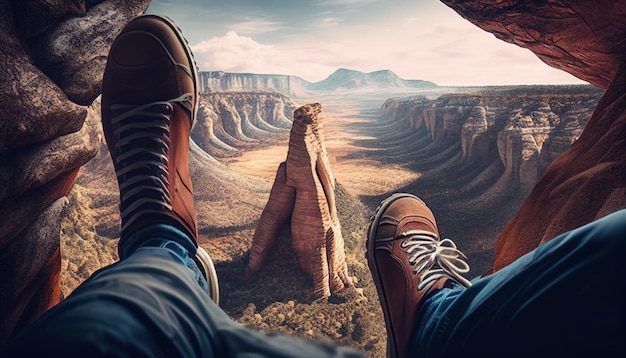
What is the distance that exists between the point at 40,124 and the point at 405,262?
298 centimetres

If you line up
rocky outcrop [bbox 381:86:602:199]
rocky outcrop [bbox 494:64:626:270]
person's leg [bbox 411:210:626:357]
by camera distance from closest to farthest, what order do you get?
person's leg [bbox 411:210:626:357] → rocky outcrop [bbox 494:64:626:270] → rocky outcrop [bbox 381:86:602:199]

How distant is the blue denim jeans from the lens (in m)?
0.85

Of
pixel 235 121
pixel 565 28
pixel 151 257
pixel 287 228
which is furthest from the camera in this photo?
pixel 235 121

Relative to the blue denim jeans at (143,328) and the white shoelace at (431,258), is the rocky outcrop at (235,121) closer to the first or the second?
the white shoelace at (431,258)

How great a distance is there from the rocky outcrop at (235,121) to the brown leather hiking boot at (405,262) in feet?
102

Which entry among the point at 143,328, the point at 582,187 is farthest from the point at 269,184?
the point at 143,328

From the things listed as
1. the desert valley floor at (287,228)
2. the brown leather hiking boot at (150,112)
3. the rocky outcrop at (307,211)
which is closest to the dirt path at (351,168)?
the desert valley floor at (287,228)

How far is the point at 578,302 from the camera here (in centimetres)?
103

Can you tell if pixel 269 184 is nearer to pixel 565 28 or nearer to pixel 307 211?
pixel 307 211

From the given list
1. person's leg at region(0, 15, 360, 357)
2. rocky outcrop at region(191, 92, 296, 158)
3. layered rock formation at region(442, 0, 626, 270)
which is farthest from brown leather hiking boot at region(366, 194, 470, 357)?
rocky outcrop at region(191, 92, 296, 158)

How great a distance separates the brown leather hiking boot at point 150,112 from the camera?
2.48 m

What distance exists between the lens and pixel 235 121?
39.3 m

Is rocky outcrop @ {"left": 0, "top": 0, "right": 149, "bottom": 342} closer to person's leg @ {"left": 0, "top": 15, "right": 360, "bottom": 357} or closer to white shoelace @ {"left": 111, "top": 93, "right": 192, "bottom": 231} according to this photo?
person's leg @ {"left": 0, "top": 15, "right": 360, "bottom": 357}

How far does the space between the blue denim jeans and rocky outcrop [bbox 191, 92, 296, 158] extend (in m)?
32.3
